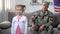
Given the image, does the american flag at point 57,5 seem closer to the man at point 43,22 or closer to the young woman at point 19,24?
the man at point 43,22

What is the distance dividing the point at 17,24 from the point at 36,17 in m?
0.60

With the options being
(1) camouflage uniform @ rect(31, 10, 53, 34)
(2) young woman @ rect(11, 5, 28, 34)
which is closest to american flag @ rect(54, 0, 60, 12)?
(1) camouflage uniform @ rect(31, 10, 53, 34)

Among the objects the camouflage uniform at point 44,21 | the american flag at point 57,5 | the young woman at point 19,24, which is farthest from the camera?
the american flag at point 57,5

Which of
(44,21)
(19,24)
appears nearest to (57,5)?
(44,21)

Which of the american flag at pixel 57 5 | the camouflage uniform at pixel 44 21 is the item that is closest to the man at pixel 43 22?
the camouflage uniform at pixel 44 21

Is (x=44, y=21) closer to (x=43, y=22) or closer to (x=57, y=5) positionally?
(x=43, y=22)

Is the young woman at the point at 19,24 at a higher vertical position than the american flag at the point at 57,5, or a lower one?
lower

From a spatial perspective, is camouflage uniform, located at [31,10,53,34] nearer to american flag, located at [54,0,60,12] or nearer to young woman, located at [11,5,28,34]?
young woman, located at [11,5,28,34]

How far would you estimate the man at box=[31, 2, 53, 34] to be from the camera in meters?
2.76

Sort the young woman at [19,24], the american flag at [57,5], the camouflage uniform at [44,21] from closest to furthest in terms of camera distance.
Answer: the young woman at [19,24] < the camouflage uniform at [44,21] < the american flag at [57,5]

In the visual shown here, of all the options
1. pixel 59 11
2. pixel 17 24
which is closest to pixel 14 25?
pixel 17 24

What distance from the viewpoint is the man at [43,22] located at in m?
2.76

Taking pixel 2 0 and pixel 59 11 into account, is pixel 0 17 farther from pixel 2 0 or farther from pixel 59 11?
pixel 59 11

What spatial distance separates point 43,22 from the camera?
2814 millimetres
